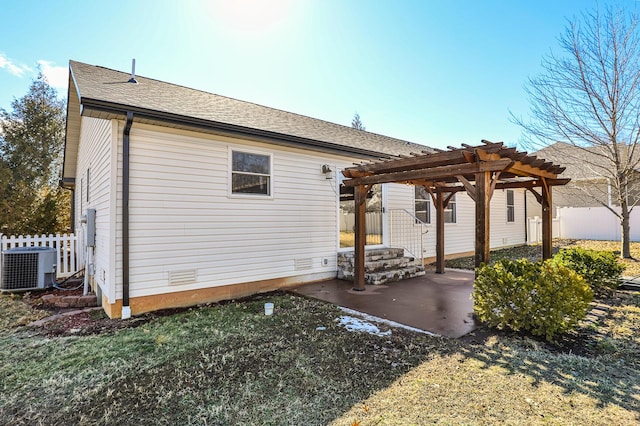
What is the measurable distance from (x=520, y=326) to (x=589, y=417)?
5.51ft

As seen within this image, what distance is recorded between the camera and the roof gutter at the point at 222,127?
4.23m

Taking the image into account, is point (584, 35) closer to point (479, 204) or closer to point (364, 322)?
point (479, 204)

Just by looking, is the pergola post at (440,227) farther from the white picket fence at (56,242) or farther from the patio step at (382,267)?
the white picket fence at (56,242)

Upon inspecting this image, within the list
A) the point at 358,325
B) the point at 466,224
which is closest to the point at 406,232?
the point at 466,224

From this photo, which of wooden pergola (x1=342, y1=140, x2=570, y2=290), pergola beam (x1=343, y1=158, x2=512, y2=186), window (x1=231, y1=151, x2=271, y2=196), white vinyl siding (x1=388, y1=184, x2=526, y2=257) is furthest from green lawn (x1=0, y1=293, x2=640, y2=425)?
white vinyl siding (x1=388, y1=184, x2=526, y2=257)

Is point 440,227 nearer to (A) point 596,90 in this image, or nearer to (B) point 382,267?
(B) point 382,267

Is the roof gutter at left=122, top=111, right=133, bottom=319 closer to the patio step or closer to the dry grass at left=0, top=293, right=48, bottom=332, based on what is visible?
the dry grass at left=0, top=293, right=48, bottom=332

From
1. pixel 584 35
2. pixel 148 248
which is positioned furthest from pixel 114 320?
pixel 584 35

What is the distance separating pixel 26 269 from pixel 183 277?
4.14 metres

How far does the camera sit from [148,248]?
4879 millimetres

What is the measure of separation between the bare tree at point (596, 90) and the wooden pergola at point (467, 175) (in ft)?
12.2

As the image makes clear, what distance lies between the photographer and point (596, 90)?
8375 mm

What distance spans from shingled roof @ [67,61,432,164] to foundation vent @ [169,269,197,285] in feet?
7.80

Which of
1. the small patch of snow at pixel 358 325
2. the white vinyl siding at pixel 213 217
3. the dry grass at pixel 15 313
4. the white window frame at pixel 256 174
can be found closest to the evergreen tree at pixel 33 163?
the dry grass at pixel 15 313
